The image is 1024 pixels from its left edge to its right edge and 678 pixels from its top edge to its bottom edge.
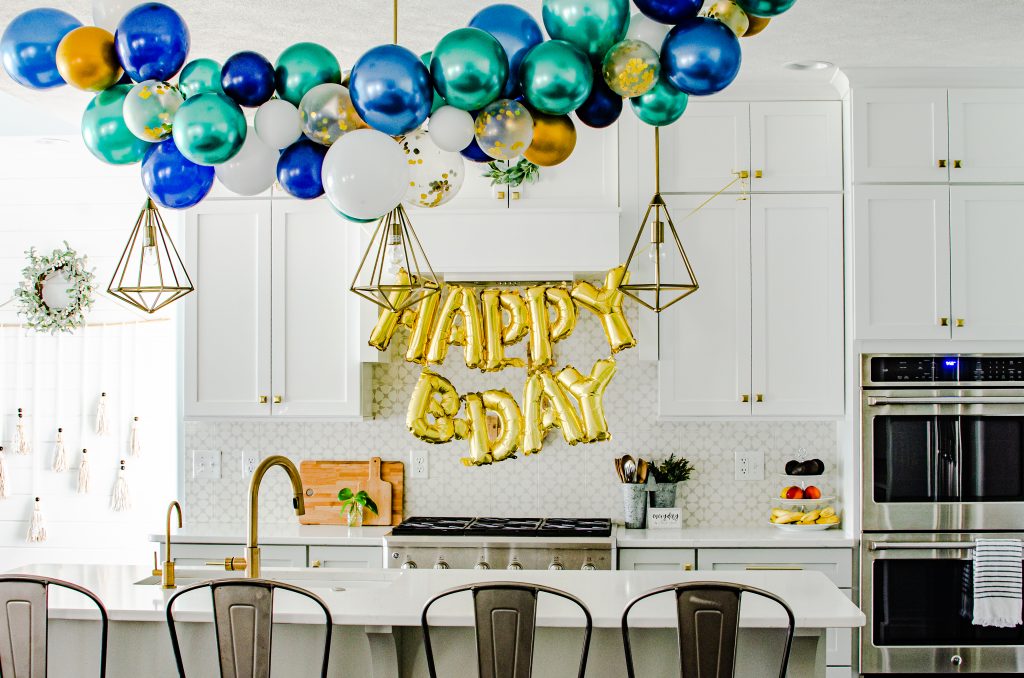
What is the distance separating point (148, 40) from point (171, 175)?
29 centimetres

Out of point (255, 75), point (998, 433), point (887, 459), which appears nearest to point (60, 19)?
point (255, 75)

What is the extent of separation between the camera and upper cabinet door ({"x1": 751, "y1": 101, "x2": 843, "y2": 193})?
4.11 m

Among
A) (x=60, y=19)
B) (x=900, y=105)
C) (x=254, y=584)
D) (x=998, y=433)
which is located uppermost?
(x=900, y=105)

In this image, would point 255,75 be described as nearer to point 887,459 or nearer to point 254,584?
point 254,584

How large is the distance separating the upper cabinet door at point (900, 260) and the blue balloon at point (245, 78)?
2706 mm

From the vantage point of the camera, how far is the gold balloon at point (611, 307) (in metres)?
3.53

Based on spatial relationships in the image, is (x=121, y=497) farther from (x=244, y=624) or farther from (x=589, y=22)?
Result: (x=589, y=22)

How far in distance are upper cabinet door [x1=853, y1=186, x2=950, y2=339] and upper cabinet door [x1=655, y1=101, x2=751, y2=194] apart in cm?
52

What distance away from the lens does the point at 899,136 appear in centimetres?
399

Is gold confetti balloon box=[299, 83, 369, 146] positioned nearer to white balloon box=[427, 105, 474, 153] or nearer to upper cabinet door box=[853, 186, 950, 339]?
white balloon box=[427, 105, 474, 153]

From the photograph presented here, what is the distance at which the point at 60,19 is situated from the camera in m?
2.10

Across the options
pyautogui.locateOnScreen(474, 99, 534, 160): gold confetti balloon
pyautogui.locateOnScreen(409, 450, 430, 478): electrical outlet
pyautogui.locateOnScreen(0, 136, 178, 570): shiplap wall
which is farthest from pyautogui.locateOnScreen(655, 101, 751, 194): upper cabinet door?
pyautogui.locateOnScreen(0, 136, 178, 570): shiplap wall

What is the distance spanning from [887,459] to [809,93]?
1.56 m

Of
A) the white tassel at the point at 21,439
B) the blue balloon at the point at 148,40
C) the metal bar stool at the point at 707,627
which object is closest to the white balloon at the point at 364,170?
the blue balloon at the point at 148,40
